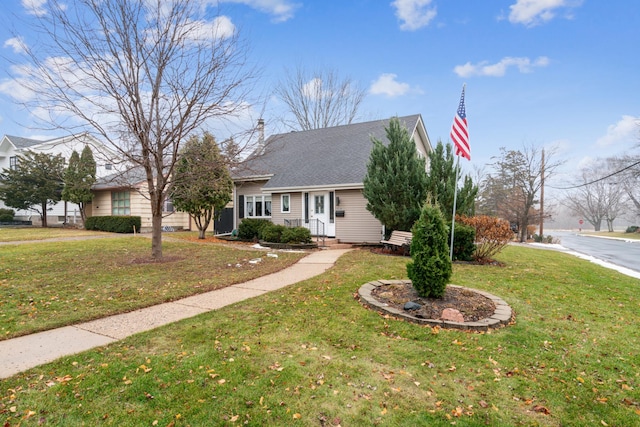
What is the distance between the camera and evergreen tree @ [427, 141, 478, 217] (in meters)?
11.4

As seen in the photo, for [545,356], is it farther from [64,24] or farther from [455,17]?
[455,17]

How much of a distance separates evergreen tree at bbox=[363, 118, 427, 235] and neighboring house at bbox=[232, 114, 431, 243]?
1.48 metres

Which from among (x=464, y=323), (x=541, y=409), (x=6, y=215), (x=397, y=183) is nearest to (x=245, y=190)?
(x=397, y=183)

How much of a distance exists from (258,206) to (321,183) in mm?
4513

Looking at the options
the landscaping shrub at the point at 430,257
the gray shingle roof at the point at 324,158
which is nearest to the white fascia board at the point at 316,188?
the gray shingle roof at the point at 324,158

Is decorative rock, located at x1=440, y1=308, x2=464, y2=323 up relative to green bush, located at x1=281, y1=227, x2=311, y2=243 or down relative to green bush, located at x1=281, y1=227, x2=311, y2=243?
down

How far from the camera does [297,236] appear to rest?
12891 mm

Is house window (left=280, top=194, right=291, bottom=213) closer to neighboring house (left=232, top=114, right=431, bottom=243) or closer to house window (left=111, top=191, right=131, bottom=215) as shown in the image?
neighboring house (left=232, top=114, right=431, bottom=243)

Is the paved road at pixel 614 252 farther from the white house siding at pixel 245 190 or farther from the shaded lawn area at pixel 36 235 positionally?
the shaded lawn area at pixel 36 235

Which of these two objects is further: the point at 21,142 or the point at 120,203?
the point at 21,142

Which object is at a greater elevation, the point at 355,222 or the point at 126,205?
the point at 126,205

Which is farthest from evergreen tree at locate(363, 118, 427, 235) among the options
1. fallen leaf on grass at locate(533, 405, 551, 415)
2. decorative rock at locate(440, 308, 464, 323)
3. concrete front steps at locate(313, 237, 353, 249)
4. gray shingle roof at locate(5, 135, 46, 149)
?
gray shingle roof at locate(5, 135, 46, 149)

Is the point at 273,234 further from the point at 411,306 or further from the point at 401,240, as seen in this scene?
the point at 411,306

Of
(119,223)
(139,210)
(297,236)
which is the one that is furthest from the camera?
(139,210)
